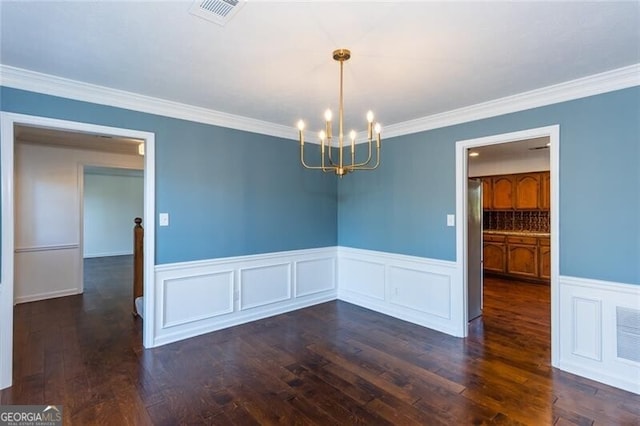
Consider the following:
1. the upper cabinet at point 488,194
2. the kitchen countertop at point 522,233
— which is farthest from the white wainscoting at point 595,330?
the upper cabinet at point 488,194

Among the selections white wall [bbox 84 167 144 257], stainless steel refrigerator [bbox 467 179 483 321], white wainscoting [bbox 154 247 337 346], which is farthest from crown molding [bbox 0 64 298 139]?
white wall [bbox 84 167 144 257]

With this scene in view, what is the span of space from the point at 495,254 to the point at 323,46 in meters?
5.88

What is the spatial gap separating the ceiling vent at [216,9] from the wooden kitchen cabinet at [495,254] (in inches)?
251

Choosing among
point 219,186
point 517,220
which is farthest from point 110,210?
point 517,220

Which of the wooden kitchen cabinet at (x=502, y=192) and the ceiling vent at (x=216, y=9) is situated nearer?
the ceiling vent at (x=216, y=9)

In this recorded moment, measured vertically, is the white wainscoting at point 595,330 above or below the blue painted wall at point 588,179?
below

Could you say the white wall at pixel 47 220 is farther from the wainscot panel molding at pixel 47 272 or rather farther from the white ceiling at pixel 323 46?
the white ceiling at pixel 323 46

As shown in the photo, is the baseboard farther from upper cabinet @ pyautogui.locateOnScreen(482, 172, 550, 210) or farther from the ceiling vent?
upper cabinet @ pyautogui.locateOnScreen(482, 172, 550, 210)

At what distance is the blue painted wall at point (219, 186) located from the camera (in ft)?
10.0

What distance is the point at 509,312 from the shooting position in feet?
14.2

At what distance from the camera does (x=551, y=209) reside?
296 centimetres

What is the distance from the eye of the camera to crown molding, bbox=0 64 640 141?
253cm

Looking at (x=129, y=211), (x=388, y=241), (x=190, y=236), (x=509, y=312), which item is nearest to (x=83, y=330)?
(x=190, y=236)

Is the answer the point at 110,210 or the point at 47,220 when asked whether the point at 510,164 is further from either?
the point at 110,210
